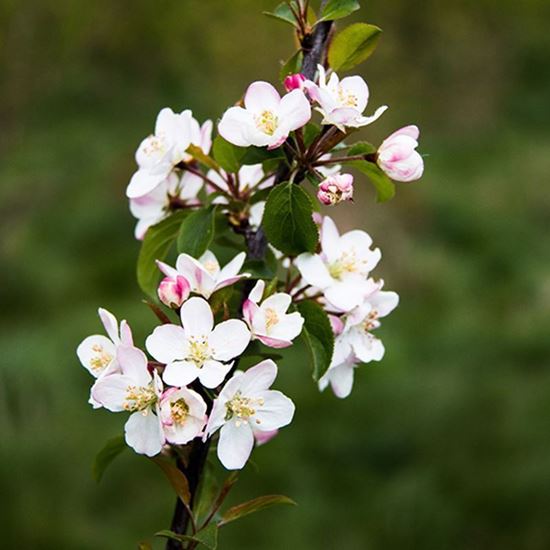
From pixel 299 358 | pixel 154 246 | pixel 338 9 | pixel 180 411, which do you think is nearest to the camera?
pixel 180 411

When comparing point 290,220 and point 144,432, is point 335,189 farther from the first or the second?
point 144,432

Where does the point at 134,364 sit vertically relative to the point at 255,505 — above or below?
above

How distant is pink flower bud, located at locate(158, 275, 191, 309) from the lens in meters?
0.66

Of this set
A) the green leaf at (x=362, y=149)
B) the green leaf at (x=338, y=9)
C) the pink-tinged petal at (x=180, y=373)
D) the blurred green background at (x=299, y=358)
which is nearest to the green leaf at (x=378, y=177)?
the green leaf at (x=362, y=149)

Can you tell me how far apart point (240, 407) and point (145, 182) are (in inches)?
9.5

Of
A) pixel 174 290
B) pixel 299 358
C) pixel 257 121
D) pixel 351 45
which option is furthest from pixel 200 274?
pixel 299 358

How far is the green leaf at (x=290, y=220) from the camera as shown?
68 centimetres

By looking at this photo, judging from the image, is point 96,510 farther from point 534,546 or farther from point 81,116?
point 81,116

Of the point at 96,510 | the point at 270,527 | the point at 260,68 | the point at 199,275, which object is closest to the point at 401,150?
the point at 199,275

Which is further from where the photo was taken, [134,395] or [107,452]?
[107,452]

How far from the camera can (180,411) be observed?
0.62 m

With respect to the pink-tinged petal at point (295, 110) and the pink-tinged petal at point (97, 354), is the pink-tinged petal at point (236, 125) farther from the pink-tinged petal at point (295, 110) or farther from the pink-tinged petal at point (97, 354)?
the pink-tinged petal at point (97, 354)

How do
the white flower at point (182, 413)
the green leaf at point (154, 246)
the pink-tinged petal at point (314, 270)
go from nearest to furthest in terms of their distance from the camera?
the white flower at point (182, 413) < the pink-tinged petal at point (314, 270) < the green leaf at point (154, 246)

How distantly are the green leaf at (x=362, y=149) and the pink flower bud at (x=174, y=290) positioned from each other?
18 centimetres
